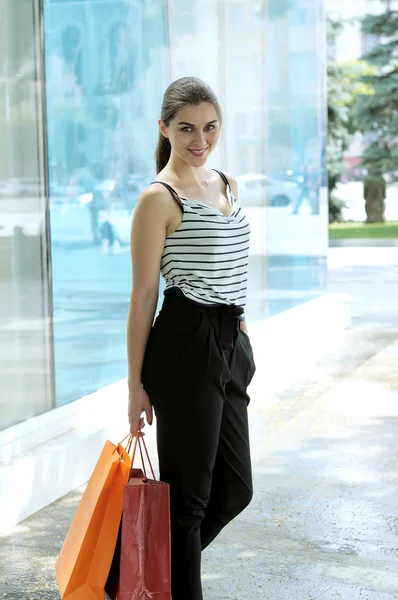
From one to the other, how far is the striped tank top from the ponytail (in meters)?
0.32

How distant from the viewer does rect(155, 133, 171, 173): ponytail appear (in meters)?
3.32

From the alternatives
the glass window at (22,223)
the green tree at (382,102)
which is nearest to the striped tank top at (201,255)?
the glass window at (22,223)

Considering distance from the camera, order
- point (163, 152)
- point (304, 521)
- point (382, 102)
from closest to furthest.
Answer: point (163, 152) < point (304, 521) < point (382, 102)

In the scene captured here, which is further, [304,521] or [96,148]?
[96,148]

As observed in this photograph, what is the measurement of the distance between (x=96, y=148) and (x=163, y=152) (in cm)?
273

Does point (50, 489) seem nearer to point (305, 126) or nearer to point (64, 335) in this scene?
point (64, 335)

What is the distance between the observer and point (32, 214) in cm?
528

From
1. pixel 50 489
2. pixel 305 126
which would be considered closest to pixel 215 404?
pixel 50 489

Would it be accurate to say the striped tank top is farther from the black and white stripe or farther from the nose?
the nose

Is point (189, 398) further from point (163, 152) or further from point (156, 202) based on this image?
point (163, 152)

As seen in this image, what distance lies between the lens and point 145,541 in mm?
2949

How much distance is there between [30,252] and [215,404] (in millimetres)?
2507

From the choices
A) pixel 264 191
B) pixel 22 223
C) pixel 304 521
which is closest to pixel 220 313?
pixel 304 521

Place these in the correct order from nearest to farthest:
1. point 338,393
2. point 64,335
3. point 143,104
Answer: point 64,335
point 143,104
point 338,393
